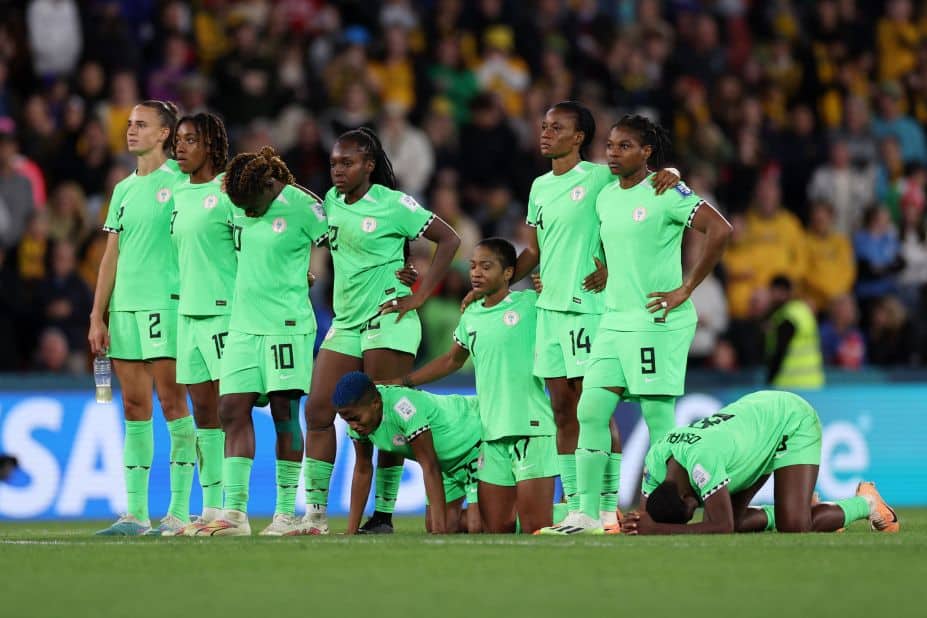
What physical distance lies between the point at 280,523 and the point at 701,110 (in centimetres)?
1103

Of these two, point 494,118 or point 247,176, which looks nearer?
point 247,176

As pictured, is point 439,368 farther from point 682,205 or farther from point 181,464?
point 682,205

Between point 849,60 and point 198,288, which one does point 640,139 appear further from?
point 849,60

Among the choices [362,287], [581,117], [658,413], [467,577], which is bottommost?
[467,577]

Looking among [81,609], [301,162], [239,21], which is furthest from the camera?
[239,21]

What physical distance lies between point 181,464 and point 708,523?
3344 mm

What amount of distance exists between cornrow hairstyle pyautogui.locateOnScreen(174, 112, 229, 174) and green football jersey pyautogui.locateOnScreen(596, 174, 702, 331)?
8.13 feet

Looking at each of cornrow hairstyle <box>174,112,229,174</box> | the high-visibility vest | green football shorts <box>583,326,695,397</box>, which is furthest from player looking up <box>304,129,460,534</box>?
the high-visibility vest

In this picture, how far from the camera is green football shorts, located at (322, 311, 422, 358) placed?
427 inches

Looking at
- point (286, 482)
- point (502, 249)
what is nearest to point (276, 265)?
point (286, 482)

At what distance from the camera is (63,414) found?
1502 centimetres

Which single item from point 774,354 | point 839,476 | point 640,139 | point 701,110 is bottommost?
point 839,476

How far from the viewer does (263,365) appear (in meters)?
10.5

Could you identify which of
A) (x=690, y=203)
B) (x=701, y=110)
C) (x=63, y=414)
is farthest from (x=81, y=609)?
(x=701, y=110)
